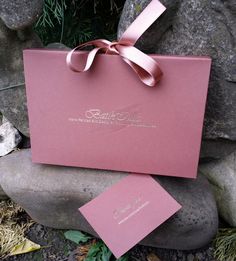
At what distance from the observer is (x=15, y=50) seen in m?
0.98

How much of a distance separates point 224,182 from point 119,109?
43cm

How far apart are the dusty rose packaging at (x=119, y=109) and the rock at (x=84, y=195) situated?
0.19ft

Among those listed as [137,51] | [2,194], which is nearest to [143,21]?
[137,51]

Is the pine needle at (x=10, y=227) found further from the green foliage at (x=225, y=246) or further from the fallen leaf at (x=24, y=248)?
the green foliage at (x=225, y=246)

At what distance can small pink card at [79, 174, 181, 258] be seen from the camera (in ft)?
2.88

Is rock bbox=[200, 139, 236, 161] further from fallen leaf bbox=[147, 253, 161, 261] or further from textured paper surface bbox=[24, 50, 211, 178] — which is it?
fallen leaf bbox=[147, 253, 161, 261]

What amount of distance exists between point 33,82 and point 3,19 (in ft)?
0.52

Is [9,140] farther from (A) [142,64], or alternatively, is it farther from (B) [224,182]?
(B) [224,182]

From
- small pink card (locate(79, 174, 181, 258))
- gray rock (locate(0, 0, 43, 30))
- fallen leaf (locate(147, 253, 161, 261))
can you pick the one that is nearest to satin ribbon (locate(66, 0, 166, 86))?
gray rock (locate(0, 0, 43, 30))

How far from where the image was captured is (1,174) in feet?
3.39

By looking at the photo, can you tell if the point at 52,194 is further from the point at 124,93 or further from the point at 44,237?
the point at 124,93

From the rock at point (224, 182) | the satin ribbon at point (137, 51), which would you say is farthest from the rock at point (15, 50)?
the rock at point (224, 182)

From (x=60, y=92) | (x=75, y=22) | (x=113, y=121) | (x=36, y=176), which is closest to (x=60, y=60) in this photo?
(x=60, y=92)

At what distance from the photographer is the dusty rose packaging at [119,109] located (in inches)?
32.3
